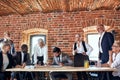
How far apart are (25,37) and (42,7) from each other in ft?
4.68

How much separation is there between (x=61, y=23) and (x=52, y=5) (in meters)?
0.96

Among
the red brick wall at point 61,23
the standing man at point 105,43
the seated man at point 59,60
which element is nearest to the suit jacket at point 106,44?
the standing man at point 105,43

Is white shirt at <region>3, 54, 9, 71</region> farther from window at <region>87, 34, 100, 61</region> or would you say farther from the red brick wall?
window at <region>87, 34, 100, 61</region>

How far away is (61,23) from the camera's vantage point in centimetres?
792

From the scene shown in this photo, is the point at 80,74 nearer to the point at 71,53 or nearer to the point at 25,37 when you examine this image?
the point at 71,53

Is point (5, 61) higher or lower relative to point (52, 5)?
lower

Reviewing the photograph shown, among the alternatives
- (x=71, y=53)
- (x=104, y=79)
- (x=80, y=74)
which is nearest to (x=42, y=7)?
(x=71, y=53)

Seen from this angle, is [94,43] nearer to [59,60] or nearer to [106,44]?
[59,60]

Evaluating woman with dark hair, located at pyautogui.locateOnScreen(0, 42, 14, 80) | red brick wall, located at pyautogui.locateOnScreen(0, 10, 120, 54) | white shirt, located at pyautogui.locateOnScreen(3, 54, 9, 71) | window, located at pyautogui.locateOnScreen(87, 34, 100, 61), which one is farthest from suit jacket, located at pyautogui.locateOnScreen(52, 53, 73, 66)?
white shirt, located at pyautogui.locateOnScreen(3, 54, 9, 71)

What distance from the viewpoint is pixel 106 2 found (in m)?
6.72

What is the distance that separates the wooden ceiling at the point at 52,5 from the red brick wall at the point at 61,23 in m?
0.21

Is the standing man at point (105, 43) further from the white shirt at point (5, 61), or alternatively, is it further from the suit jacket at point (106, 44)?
the white shirt at point (5, 61)

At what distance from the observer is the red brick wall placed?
7633 mm

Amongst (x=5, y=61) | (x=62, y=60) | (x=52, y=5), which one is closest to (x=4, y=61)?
(x=5, y=61)
